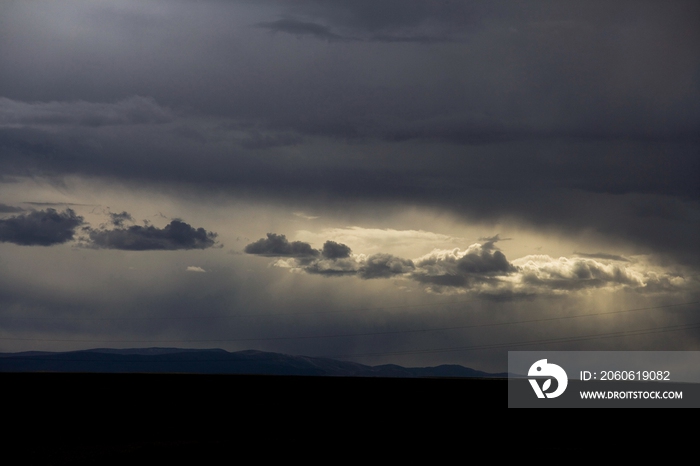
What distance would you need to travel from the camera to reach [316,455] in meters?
34.9

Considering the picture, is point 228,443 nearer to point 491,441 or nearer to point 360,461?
point 360,461

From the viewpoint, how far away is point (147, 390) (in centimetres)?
7588

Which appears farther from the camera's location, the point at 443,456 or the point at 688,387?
the point at 688,387

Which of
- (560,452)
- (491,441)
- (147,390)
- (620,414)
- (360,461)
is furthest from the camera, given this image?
(147,390)

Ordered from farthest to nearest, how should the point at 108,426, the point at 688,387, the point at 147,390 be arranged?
the point at 688,387 → the point at 147,390 → the point at 108,426

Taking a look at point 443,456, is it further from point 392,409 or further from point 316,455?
point 392,409

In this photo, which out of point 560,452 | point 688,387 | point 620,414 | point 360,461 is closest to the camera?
point 360,461

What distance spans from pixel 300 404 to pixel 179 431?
2027 cm

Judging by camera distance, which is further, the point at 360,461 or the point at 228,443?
the point at 228,443

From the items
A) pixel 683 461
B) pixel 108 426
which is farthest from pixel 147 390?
pixel 683 461

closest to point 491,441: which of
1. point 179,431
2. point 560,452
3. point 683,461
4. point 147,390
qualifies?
point 560,452

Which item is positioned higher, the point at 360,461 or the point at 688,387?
the point at 688,387

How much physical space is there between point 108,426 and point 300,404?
793 inches

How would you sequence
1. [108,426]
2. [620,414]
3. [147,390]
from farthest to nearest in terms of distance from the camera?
[147,390]
[620,414]
[108,426]
